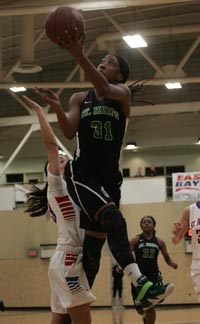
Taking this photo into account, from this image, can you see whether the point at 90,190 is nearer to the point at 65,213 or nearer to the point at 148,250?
the point at 65,213

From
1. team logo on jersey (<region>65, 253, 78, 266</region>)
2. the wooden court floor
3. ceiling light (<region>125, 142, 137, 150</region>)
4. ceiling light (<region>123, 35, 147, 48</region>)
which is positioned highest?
ceiling light (<region>123, 35, 147, 48</region>)

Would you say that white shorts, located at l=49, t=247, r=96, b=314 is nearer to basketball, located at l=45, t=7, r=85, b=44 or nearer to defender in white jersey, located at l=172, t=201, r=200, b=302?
basketball, located at l=45, t=7, r=85, b=44

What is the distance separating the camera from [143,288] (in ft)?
12.6

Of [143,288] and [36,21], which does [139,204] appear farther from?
[143,288]

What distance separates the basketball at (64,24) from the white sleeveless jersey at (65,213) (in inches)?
56.4

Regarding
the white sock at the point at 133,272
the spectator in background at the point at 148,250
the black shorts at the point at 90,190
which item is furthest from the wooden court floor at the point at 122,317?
the white sock at the point at 133,272

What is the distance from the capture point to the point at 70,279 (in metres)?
4.80

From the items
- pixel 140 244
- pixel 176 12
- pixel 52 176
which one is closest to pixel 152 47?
pixel 176 12

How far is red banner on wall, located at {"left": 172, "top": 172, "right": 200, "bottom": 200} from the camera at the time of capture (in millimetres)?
16922

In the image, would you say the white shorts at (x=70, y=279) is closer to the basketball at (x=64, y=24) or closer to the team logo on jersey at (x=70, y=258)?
the team logo on jersey at (x=70, y=258)

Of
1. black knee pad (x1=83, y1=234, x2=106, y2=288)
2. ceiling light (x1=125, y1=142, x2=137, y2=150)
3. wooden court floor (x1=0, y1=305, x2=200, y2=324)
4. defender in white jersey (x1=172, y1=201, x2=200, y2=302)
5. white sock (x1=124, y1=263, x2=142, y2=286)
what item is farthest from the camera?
ceiling light (x1=125, y1=142, x2=137, y2=150)

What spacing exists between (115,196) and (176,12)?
1672 centimetres

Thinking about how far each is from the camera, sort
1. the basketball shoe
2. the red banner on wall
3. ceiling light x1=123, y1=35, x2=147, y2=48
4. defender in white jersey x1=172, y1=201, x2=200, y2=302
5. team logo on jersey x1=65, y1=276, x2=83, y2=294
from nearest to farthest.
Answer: the basketball shoe, team logo on jersey x1=65, y1=276, x2=83, y2=294, defender in white jersey x1=172, y1=201, x2=200, y2=302, ceiling light x1=123, y1=35, x2=147, y2=48, the red banner on wall

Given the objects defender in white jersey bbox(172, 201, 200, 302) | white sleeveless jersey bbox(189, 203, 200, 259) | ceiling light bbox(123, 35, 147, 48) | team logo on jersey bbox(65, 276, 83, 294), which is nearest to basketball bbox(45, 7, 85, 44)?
team logo on jersey bbox(65, 276, 83, 294)
